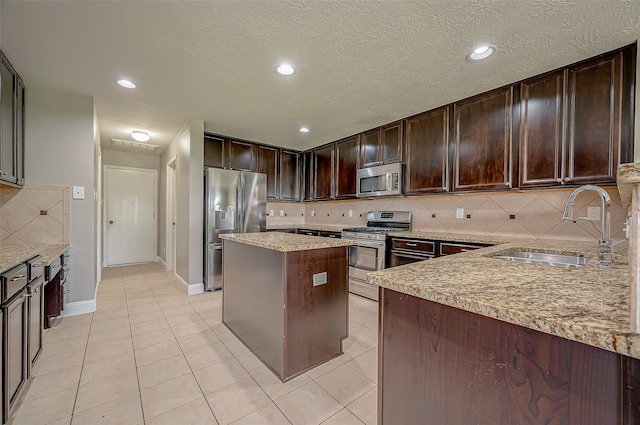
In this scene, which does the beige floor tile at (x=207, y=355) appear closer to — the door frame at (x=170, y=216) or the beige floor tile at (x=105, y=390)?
the beige floor tile at (x=105, y=390)

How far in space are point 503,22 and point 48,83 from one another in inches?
155

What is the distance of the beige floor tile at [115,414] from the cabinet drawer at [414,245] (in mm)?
2625

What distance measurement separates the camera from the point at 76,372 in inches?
72.7

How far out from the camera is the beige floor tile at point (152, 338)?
7.39 feet

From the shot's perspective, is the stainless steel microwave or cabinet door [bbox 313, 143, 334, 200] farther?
cabinet door [bbox 313, 143, 334, 200]

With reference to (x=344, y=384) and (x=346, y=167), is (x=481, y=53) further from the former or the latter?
(x=344, y=384)

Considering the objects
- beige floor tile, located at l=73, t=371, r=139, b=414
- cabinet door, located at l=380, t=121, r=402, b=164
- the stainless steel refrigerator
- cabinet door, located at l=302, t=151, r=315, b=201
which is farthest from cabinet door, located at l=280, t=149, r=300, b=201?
beige floor tile, located at l=73, t=371, r=139, b=414

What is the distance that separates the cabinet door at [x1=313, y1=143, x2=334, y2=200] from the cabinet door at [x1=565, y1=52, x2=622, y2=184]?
305 cm

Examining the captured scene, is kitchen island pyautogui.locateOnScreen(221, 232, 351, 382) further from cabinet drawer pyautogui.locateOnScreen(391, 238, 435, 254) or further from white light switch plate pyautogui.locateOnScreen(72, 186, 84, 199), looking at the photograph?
white light switch plate pyautogui.locateOnScreen(72, 186, 84, 199)

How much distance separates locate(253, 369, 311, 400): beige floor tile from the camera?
5.50 ft

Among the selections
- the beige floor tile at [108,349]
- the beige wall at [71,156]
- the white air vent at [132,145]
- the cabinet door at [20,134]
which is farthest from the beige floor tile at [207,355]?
the white air vent at [132,145]

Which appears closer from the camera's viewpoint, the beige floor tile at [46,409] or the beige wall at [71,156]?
the beige floor tile at [46,409]

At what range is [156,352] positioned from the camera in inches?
84.0

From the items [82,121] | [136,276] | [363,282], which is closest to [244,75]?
[82,121]
